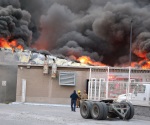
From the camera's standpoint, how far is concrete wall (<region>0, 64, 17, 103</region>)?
2834cm

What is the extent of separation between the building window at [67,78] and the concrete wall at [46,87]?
0.32m

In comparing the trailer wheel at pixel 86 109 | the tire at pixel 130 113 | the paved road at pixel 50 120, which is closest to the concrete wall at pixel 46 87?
the paved road at pixel 50 120

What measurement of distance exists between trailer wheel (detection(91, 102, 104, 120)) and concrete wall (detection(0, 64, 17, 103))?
15.0 meters

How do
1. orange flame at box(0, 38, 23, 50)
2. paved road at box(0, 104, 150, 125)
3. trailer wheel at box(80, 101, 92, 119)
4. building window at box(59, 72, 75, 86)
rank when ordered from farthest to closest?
orange flame at box(0, 38, 23, 50), building window at box(59, 72, 75, 86), trailer wheel at box(80, 101, 92, 119), paved road at box(0, 104, 150, 125)

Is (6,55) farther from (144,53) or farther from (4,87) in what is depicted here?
(144,53)

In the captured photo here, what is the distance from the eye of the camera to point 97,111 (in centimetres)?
1469

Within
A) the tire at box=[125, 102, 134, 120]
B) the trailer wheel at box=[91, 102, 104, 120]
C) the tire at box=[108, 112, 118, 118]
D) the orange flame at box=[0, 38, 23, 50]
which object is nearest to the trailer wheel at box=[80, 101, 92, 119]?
the trailer wheel at box=[91, 102, 104, 120]

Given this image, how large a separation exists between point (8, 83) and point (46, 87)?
4.10 metres

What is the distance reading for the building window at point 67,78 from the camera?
26.8 metres

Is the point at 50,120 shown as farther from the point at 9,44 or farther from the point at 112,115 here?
the point at 9,44

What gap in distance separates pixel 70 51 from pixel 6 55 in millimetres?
23800

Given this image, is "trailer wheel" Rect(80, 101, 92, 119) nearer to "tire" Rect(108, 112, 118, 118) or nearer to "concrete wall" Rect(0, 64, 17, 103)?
"tire" Rect(108, 112, 118, 118)

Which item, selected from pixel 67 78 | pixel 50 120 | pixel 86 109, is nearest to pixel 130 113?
pixel 86 109

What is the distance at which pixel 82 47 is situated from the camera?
58906 mm
